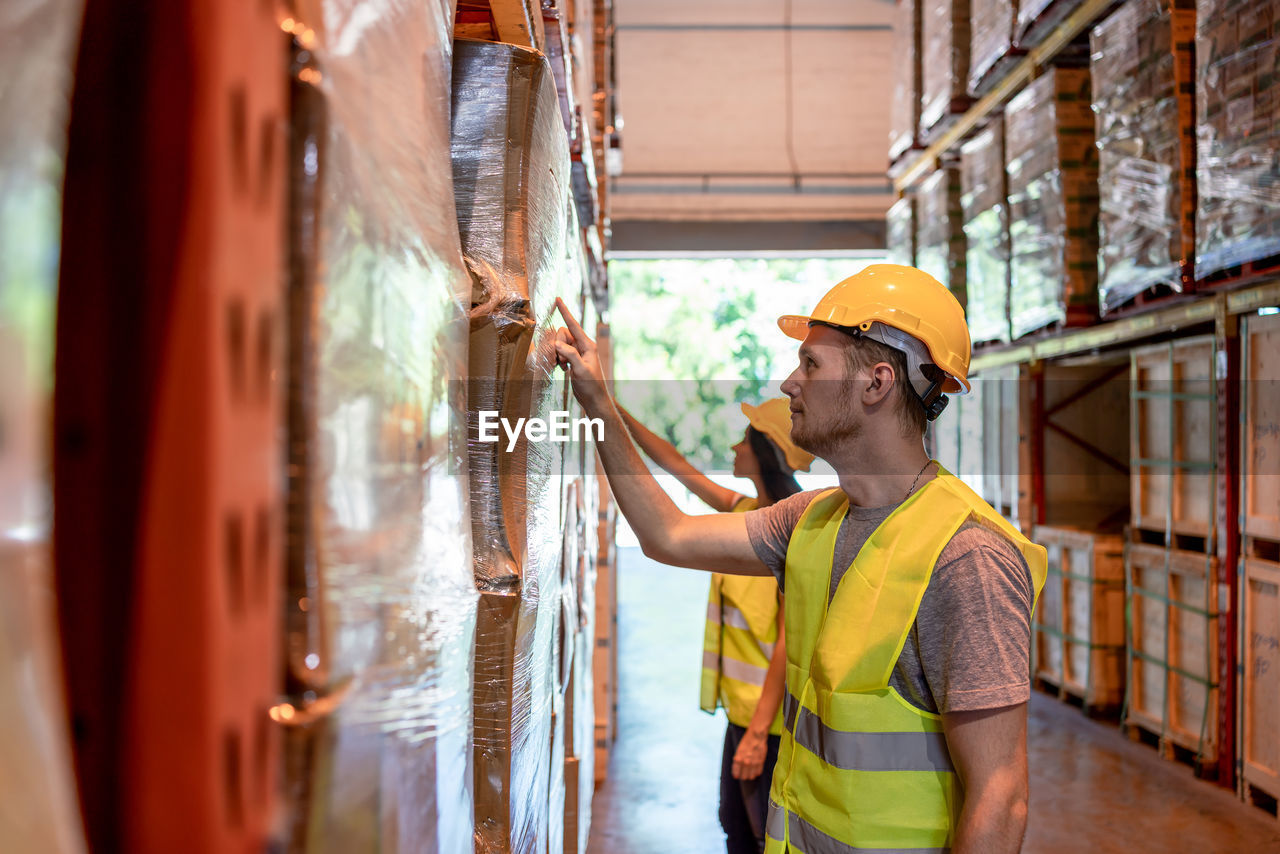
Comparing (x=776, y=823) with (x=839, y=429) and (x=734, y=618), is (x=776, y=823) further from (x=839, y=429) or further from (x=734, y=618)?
(x=734, y=618)

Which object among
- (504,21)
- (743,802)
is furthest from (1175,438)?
(504,21)

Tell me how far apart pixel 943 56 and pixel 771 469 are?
5.94 metres

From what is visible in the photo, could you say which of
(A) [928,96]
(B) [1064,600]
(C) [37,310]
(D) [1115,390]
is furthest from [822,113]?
(C) [37,310]

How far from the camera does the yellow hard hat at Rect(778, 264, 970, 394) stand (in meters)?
1.88

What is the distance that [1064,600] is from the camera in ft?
22.5

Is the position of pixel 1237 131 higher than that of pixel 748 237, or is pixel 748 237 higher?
pixel 748 237

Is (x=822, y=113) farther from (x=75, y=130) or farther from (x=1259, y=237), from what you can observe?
(x=75, y=130)

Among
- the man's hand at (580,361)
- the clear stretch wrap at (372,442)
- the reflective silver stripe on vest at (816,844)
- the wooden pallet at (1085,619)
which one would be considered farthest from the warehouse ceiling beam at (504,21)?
the wooden pallet at (1085,619)

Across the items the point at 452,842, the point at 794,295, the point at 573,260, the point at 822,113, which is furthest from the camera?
the point at 794,295

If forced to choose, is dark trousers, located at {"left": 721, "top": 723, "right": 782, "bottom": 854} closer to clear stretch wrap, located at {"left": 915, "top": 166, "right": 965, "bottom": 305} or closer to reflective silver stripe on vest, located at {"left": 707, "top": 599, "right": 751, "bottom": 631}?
reflective silver stripe on vest, located at {"left": 707, "top": 599, "right": 751, "bottom": 631}

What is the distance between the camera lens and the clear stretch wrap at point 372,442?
54 cm

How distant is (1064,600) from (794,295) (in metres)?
10.6

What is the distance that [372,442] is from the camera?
25.7 inches

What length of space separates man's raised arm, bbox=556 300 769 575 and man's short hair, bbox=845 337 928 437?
48 centimetres
